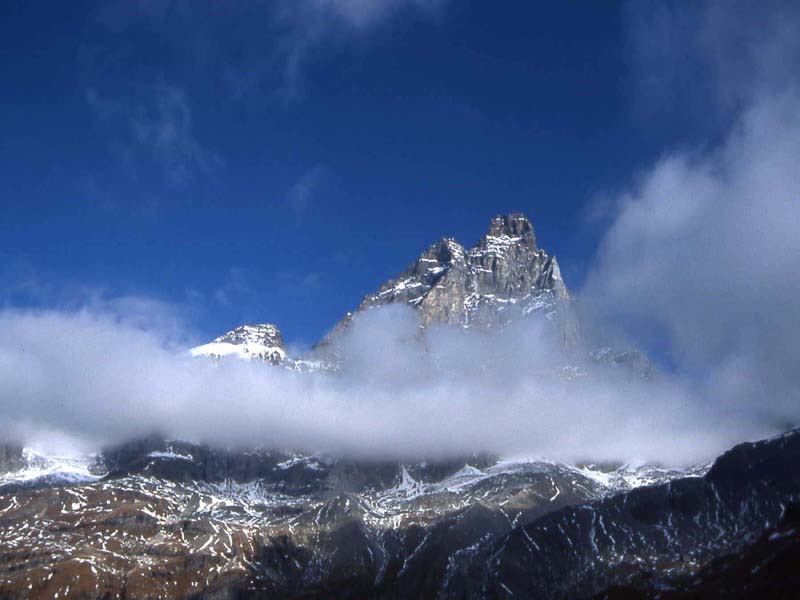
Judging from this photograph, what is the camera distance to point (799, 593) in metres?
193
